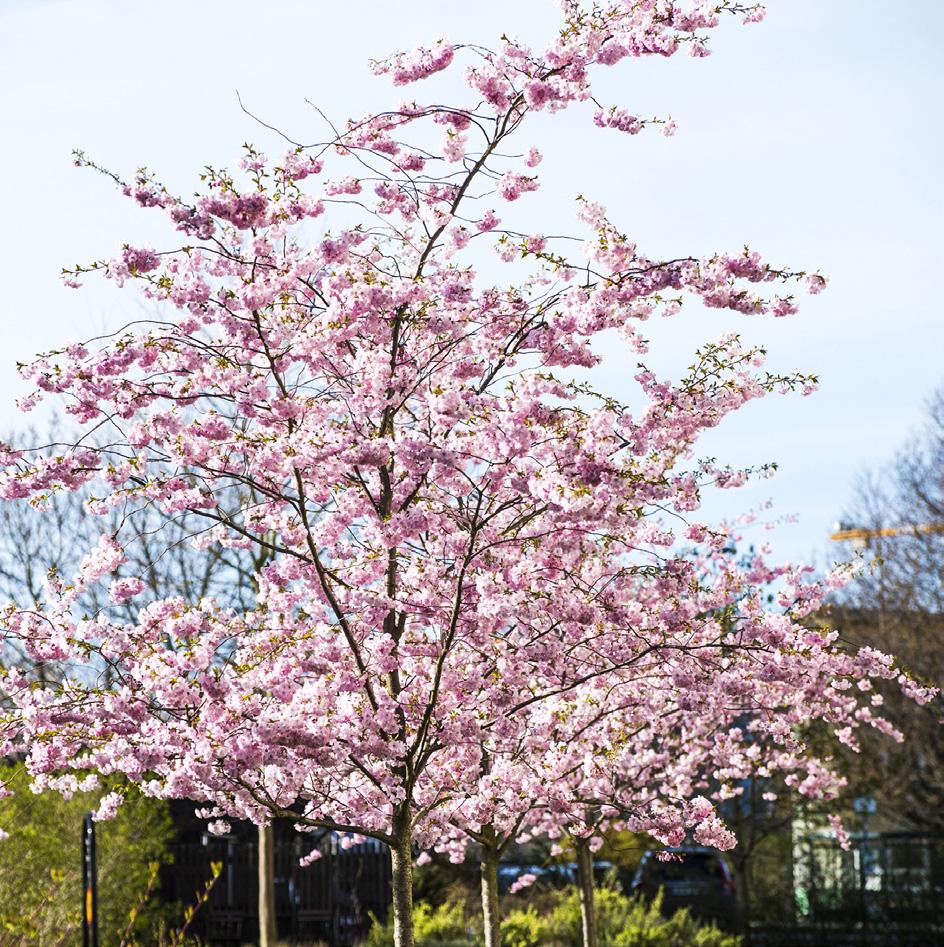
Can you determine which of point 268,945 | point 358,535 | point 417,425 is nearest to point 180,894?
point 268,945

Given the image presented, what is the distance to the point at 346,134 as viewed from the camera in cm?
839

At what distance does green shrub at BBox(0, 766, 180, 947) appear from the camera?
14.7m

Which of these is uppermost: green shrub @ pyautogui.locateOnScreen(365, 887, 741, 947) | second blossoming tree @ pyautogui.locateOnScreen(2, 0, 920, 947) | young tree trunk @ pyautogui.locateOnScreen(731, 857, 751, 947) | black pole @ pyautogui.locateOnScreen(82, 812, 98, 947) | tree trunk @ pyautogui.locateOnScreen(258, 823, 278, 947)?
second blossoming tree @ pyautogui.locateOnScreen(2, 0, 920, 947)

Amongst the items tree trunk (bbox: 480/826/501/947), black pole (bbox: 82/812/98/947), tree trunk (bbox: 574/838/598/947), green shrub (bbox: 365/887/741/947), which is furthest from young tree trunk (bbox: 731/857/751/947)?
black pole (bbox: 82/812/98/947)

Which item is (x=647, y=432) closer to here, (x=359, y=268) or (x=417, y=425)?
(x=417, y=425)

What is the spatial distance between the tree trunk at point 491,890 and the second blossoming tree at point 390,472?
5.33 ft

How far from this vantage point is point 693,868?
2155cm

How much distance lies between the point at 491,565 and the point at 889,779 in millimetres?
16581

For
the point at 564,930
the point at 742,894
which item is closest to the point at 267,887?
the point at 564,930

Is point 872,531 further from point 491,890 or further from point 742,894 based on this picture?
point 491,890

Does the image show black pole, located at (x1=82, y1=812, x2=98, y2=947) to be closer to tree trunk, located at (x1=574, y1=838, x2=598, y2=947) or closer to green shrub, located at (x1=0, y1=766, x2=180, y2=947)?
green shrub, located at (x1=0, y1=766, x2=180, y2=947)

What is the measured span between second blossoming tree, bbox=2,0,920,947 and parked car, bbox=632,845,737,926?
522 inches

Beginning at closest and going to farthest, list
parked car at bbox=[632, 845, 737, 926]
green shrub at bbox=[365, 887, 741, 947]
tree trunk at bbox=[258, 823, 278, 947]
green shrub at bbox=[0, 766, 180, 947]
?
green shrub at bbox=[0, 766, 180, 947], green shrub at bbox=[365, 887, 741, 947], tree trunk at bbox=[258, 823, 278, 947], parked car at bbox=[632, 845, 737, 926]

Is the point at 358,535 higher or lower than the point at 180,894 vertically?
higher
